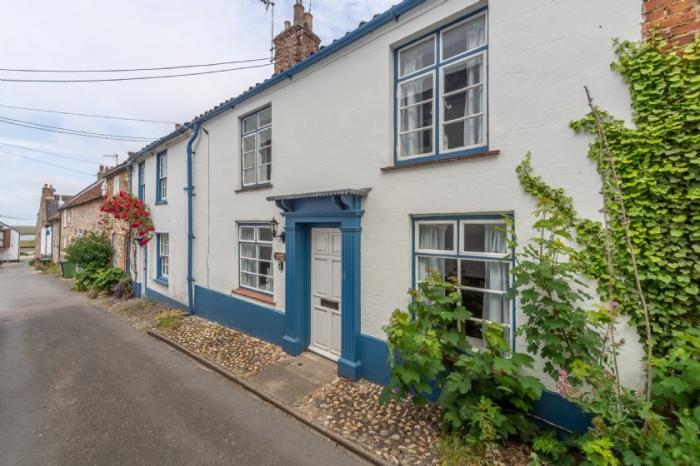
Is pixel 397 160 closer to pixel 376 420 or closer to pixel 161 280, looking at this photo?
pixel 376 420

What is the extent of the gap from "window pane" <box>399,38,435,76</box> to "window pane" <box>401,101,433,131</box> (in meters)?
0.58

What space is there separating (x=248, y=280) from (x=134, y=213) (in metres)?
6.94

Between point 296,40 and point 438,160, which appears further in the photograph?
point 296,40

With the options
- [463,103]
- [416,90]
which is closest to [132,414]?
[416,90]

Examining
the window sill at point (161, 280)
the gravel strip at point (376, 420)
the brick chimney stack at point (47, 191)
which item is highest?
the brick chimney stack at point (47, 191)

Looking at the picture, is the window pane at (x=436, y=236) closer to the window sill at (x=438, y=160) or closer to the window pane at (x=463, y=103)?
the window sill at (x=438, y=160)

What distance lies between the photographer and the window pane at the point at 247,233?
8.01 metres

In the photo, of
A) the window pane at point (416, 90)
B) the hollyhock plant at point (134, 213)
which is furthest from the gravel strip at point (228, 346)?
the window pane at point (416, 90)

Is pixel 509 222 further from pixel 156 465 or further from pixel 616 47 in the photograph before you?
pixel 156 465

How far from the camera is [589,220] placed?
341 centimetres

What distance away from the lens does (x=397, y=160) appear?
5102 millimetres

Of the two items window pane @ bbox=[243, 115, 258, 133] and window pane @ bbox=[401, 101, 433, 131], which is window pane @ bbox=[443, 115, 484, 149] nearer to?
window pane @ bbox=[401, 101, 433, 131]

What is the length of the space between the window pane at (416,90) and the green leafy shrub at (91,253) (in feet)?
53.4

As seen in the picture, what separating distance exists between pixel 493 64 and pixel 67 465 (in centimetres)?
699
